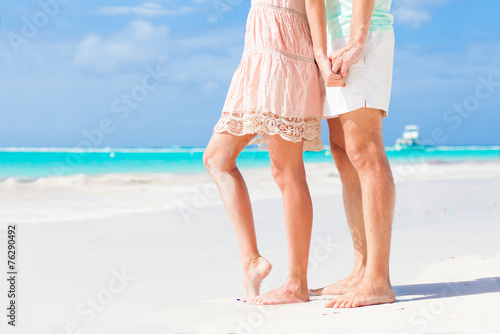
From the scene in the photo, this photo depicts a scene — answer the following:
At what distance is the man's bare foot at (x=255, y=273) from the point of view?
2449 millimetres

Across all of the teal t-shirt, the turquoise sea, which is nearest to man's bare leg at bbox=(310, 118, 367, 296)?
the teal t-shirt

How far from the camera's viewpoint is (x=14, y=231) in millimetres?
5289

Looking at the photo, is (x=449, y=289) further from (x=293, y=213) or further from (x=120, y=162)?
(x=120, y=162)

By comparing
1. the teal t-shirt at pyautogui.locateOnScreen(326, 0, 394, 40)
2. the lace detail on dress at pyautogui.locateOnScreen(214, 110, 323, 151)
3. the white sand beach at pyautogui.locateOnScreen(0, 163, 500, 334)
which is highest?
the teal t-shirt at pyautogui.locateOnScreen(326, 0, 394, 40)

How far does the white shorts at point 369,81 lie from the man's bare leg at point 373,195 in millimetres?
45

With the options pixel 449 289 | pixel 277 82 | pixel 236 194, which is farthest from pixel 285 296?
pixel 277 82

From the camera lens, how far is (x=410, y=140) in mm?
39000

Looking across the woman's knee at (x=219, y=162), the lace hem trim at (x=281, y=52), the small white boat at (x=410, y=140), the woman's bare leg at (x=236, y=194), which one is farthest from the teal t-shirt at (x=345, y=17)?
the small white boat at (x=410, y=140)

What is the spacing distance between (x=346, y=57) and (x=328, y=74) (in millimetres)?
98

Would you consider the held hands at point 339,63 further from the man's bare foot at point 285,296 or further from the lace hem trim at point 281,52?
the man's bare foot at point 285,296

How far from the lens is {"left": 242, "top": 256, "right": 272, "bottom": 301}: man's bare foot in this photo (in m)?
2.45

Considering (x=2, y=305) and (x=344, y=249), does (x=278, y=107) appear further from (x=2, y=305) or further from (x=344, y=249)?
(x=344, y=249)

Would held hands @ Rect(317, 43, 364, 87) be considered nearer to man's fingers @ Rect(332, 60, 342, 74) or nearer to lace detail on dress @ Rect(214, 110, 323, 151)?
man's fingers @ Rect(332, 60, 342, 74)

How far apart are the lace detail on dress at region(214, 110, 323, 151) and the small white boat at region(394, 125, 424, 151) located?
37500 millimetres
